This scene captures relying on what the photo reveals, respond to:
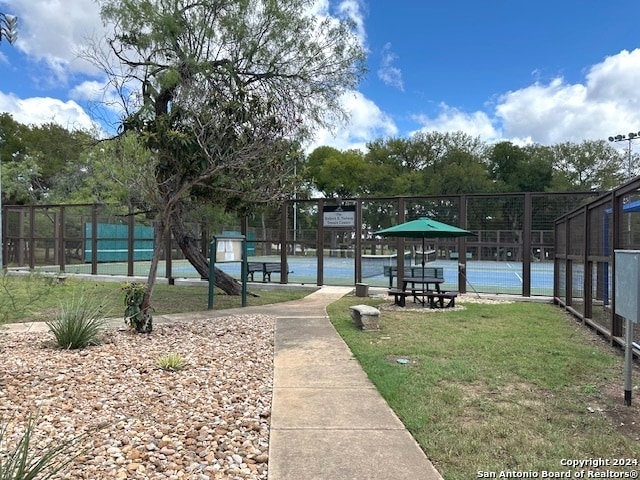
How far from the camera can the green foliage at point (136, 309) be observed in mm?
6793

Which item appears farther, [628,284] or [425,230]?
→ [425,230]

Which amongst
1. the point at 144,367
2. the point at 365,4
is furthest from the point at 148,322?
the point at 365,4

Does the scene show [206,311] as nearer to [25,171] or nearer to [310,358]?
[310,358]

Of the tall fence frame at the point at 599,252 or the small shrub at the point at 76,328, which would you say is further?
the tall fence frame at the point at 599,252

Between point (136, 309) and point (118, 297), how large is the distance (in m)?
5.16

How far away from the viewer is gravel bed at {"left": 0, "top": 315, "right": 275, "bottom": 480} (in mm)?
3002

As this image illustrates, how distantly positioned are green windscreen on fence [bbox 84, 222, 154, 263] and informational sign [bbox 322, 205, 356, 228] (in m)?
6.96

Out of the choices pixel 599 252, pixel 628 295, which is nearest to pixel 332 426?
pixel 628 295

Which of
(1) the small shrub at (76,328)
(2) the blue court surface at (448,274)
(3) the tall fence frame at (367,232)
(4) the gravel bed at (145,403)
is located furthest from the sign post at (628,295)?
(2) the blue court surface at (448,274)

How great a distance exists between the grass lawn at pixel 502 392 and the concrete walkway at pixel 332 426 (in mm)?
155

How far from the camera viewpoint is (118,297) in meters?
11.4

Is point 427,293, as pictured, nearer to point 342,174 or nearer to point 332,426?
point 332,426

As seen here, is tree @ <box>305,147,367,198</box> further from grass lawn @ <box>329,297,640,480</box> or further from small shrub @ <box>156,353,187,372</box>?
small shrub @ <box>156,353,187,372</box>

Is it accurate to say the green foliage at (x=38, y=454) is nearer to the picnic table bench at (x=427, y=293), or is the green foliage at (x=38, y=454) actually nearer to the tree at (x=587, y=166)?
the picnic table bench at (x=427, y=293)
